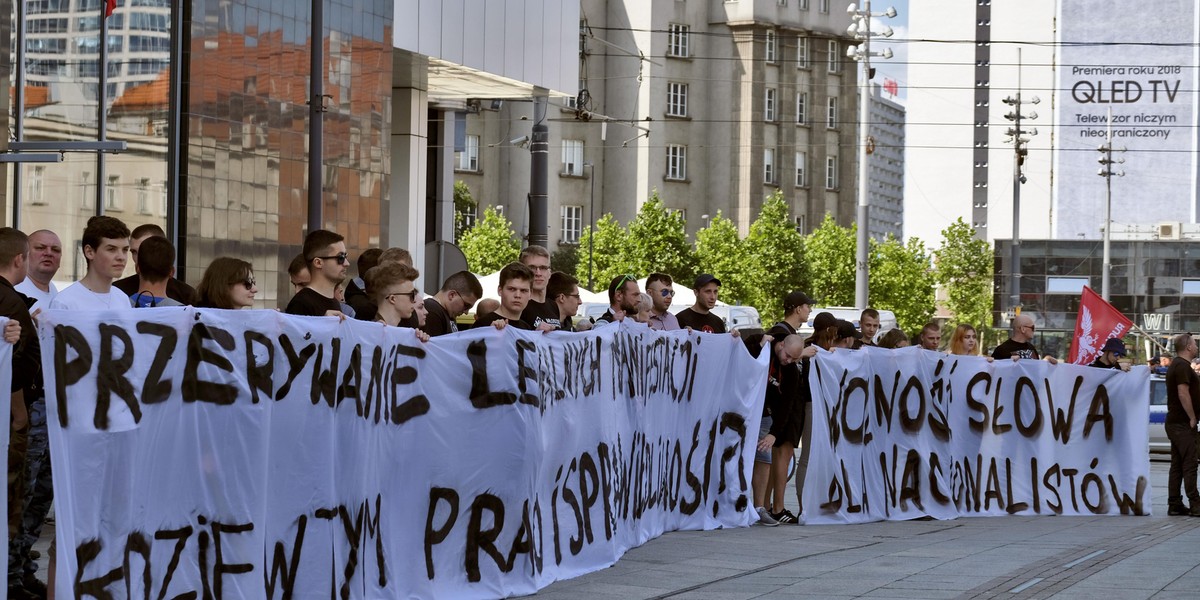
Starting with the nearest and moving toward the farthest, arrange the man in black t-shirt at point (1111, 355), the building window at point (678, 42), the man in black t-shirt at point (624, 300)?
the man in black t-shirt at point (624, 300), the man in black t-shirt at point (1111, 355), the building window at point (678, 42)

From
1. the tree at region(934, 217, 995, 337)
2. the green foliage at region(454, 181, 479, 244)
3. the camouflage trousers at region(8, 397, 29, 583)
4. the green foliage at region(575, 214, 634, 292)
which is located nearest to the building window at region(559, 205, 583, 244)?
the green foliage at region(454, 181, 479, 244)


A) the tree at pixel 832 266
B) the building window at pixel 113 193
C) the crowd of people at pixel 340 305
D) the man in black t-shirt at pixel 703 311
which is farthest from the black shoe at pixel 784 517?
the tree at pixel 832 266

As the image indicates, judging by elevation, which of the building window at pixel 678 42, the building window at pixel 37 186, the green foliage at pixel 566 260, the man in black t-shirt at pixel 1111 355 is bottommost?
the man in black t-shirt at pixel 1111 355

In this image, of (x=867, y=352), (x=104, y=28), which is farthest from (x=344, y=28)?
(x=867, y=352)

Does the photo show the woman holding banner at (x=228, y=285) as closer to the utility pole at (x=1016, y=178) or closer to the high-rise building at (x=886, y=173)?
the utility pole at (x=1016, y=178)

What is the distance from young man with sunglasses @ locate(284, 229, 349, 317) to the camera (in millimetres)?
8461

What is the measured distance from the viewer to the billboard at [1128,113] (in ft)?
315

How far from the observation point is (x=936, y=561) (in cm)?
1096

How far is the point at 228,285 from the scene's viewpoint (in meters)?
8.07

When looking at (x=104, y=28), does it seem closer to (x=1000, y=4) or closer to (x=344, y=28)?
(x=344, y=28)

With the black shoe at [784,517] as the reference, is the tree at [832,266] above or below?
above

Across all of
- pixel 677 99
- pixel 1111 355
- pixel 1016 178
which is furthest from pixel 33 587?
pixel 677 99

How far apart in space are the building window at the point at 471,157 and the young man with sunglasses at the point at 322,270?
77.7 m

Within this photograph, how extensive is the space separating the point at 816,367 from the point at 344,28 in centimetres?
1627
